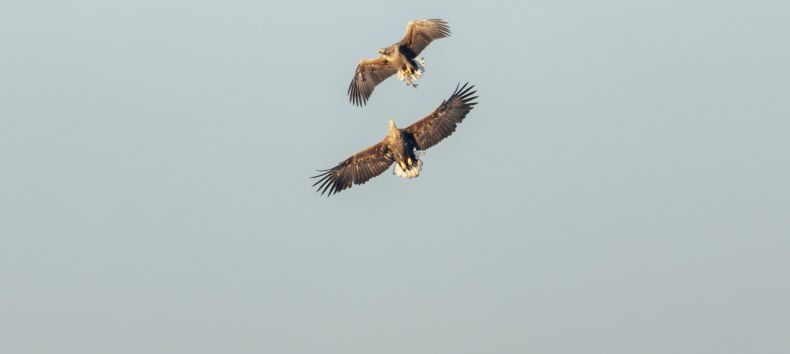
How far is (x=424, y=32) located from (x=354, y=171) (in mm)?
4772

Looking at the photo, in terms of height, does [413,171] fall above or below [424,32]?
below

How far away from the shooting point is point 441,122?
39.8m

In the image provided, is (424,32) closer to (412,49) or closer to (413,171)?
(412,49)

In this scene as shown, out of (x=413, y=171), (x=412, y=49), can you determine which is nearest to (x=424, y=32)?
(x=412, y=49)

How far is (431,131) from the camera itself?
40000 millimetres

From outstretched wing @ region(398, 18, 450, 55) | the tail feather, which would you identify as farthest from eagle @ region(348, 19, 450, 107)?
the tail feather

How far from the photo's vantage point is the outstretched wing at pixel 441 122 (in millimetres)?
39438

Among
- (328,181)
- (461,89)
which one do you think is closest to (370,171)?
(328,181)

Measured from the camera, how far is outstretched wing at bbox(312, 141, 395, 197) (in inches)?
1626

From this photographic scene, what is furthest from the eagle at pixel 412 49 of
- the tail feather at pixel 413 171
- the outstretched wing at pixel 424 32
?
the tail feather at pixel 413 171

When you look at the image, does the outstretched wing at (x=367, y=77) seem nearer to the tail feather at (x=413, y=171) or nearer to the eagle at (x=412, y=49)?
the eagle at (x=412, y=49)

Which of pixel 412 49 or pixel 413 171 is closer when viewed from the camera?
pixel 413 171

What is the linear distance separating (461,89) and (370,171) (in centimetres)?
424

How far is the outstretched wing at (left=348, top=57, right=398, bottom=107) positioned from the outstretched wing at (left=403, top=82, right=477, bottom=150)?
351cm
